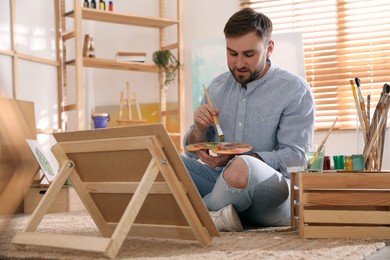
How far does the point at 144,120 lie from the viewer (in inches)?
188

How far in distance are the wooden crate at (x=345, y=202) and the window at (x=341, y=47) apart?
2514 mm

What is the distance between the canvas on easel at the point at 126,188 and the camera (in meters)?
1.65

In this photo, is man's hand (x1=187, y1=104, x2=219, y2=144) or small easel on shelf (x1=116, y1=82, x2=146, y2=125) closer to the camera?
man's hand (x1=187, y1=104, x2=219, y2=144)

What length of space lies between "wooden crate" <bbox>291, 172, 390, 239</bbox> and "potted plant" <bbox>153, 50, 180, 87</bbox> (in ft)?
9.35

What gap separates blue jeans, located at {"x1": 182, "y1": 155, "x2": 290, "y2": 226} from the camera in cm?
217

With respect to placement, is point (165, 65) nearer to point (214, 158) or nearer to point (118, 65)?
point (118, 65)

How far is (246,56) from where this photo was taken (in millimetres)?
2410

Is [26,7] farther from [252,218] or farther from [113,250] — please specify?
[113,250]

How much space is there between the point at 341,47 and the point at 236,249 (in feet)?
10.2

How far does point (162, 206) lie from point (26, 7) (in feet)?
9.23

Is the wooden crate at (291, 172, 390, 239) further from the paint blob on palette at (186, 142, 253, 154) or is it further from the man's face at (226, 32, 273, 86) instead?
the man's face at (226, 32, 273, 86)

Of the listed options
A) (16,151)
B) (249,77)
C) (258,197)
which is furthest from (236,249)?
(16,151)

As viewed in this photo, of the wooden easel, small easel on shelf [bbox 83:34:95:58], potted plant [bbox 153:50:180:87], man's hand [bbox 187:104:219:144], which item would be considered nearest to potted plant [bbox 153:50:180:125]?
potted plant [bbox 153:50:180:87]

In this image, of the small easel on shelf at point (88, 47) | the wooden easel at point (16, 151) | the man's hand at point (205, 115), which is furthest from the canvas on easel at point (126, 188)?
the small easel on shelf at point (88, 47)
